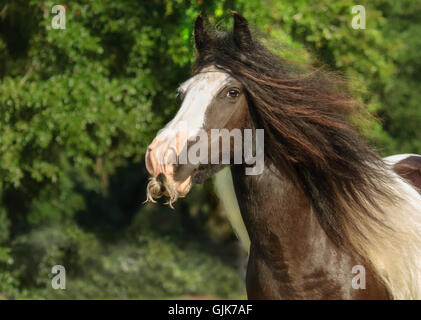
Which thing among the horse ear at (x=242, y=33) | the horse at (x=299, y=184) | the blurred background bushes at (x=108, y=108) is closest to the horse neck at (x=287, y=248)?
the horse at (x=299, y=184)

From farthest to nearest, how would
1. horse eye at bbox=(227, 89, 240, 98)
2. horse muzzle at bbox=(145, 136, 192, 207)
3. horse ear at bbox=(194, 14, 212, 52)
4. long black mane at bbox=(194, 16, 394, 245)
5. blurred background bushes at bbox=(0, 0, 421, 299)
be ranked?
A: blurred background bushes at bbox=(0, 0, 421, 299)
horse ear at bbox=(194, 14, 212, 52)
long black mane at bbox=(194, 16, 394, 245)
horse eye at bbox=(227, 89, 240, 98)
horse muzzle at bbox=(145, 136, 192, 207)

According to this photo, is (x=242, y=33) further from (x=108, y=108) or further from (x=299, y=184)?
(x=108, y=108)

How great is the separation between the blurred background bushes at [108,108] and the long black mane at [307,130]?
3.27 meters

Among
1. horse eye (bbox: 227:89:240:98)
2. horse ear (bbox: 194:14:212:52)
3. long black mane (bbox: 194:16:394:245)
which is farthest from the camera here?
horse ear (bbox: 194:14:212:52)

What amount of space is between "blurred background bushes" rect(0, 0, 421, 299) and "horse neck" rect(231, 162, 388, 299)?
3.61 metres

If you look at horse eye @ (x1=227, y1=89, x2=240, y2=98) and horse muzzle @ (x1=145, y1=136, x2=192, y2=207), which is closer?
horse muzzle @ (x1=145, y1=136, x2=192, y2=207)

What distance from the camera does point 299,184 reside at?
3352 mm

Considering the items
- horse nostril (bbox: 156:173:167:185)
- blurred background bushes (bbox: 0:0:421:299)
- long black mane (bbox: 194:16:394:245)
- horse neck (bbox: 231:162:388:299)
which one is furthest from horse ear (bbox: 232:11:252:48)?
blurred background bushes (bbox: 0:0:421:299)

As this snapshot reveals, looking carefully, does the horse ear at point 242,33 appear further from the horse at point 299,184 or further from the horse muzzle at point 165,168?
the horse muzzle at point 165,168

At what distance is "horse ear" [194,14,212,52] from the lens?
350 centimetres

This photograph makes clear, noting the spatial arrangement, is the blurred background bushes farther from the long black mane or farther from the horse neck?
the horse neck

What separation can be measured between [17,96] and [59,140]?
3.10 feet

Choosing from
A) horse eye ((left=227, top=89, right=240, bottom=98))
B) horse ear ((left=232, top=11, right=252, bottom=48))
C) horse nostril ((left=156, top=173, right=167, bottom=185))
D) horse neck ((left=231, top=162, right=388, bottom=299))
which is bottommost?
horse neck ((left=231, top=162, right=388, bottom=299))
